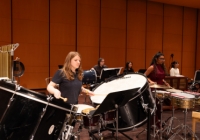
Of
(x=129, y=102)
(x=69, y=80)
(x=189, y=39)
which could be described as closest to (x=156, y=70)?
(x=129, y=102)

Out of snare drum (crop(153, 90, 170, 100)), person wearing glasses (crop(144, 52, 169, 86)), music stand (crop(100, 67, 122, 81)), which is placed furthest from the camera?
music stand (crop(100, 67, 122, 81))

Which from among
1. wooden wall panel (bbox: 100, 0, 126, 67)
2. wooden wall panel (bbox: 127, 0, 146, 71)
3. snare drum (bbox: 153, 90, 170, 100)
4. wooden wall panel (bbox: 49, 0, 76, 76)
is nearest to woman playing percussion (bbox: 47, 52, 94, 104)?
snare drum (bbox: 153, 90, 170, 100)

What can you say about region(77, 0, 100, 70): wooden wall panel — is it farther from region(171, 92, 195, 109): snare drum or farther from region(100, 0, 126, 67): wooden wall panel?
region(171, 92, 195, 109): snare drum

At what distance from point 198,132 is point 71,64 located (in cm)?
272

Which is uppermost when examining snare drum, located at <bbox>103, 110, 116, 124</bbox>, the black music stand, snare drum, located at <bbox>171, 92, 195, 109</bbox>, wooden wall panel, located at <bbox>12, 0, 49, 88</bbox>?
wooden wall panel, located at <bbox>12, 0, 49, 88</bbox>

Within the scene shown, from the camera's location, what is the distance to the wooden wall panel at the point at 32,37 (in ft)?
23.9

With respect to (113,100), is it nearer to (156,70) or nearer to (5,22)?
(156,70)

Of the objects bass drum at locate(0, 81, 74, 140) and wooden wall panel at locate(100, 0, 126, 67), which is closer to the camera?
bass drum at locate(0, 81, 74, 140)

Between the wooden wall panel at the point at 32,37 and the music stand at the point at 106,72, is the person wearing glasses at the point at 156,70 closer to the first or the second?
the music stand at the point at 106,72

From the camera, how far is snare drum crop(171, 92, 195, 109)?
3109 millimetres

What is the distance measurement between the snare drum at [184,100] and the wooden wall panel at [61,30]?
5.41 m

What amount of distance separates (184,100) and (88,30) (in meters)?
5.89

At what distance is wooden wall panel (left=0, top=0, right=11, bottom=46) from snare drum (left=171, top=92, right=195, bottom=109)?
220 inches

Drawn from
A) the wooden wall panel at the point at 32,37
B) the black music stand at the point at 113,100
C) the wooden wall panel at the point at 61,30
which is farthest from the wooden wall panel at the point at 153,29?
the black music stand at the point at 113,100
